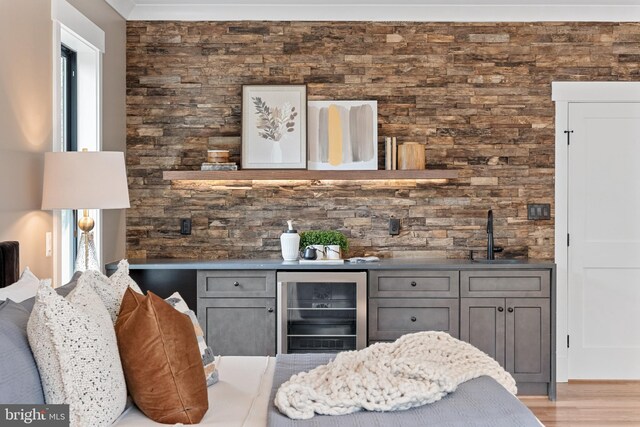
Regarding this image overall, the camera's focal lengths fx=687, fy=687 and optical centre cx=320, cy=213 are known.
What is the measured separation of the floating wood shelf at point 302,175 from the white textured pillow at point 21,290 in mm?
2455

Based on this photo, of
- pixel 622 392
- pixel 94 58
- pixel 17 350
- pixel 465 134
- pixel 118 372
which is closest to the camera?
pixel 17 350

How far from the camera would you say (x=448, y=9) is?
201 inches

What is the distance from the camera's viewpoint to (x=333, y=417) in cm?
212

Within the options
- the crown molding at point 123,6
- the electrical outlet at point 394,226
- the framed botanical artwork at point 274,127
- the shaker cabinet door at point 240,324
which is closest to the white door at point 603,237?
the electrical outlet at point 394,226

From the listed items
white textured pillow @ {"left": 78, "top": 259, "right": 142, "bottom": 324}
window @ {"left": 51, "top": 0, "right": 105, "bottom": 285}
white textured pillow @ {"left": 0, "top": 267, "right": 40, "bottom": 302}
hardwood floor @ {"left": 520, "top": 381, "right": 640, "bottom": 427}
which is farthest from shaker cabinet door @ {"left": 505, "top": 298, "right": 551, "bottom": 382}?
white textured pillow @ {"left": 0, "top": 267, "right": 40, "bottom": 302}

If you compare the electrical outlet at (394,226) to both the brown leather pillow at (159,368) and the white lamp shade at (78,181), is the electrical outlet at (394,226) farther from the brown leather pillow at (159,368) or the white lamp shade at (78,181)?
the brown leather pillow at (159,368)

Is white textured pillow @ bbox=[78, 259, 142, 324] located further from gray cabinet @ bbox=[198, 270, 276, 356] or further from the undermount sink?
the undermount sink

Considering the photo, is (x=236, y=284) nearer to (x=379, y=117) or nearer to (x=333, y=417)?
(x=379, y=117)

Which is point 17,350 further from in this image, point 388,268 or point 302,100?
point 302,100

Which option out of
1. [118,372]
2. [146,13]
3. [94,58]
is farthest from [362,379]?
[146,13]

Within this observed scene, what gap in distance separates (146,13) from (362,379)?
3796mm

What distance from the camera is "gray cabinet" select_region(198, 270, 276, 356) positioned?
4602 millimetres

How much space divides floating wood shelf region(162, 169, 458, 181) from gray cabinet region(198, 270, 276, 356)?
Answer: 2.42 feet

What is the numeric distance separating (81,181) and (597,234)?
378 centimetres
